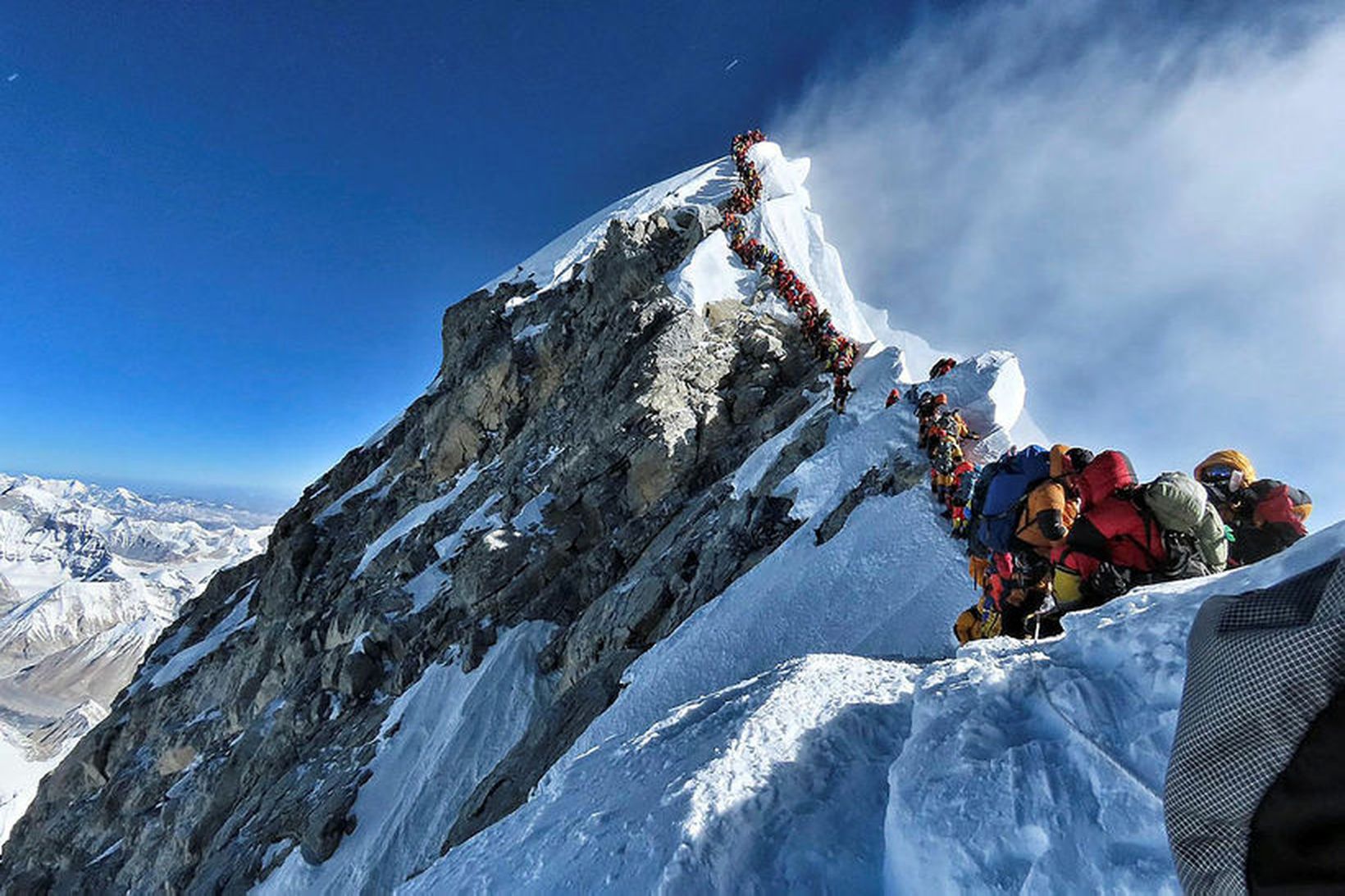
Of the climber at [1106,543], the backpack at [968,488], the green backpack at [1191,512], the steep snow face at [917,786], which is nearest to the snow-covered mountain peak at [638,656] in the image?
the steep snow face at [917,786]

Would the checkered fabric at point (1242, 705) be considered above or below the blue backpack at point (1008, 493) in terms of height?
below

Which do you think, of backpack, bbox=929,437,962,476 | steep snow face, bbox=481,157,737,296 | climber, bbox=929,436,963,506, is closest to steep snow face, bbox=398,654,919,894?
climber, bbox=929,436,963,506

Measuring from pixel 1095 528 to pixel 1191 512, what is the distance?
2.59 ft

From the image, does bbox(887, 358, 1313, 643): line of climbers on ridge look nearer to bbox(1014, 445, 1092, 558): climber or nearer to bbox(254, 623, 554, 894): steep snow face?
bbox(1014, 445, 1092, 558): climber

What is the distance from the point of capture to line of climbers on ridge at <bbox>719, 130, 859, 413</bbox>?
1903cm

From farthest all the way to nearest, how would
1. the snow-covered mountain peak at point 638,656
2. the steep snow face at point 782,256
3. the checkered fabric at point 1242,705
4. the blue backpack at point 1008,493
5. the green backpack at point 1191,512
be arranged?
the steep snow face at point 782,256 → the blue backpack at point 1008,493 → the green backpack at point 1191,512 → the snow-covered mountain peak at point 638,656 → the checkered fabric at point 1242,705

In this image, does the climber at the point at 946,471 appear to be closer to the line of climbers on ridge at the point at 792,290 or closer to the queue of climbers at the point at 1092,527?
the queue of climbers at the point at 1092,527

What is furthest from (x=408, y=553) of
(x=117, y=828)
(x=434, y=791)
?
(x=117, y=828)

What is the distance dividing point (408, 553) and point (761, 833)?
1125 inches

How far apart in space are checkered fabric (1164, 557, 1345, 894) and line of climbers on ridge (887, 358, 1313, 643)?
16.1ft

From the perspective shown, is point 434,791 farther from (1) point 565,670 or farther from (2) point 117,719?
(2) point 117,719

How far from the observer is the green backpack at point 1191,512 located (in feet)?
17.3

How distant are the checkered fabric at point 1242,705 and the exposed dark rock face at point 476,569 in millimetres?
10833

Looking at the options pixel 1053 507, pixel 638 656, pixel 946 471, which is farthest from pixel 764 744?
pixel 638 656
